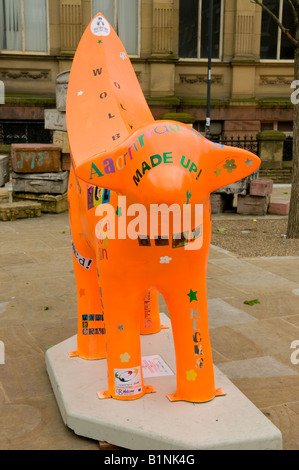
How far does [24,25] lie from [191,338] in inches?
616

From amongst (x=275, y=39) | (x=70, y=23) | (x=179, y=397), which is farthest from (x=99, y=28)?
(x=275, y=39)

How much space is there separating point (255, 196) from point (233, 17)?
8685 millimetres

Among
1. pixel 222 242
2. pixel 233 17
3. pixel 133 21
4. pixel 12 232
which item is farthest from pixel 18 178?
pixel 233 17

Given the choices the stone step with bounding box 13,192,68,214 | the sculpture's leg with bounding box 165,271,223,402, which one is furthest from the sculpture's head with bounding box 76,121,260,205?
→ the stone step with bounding box 13,192,68,214

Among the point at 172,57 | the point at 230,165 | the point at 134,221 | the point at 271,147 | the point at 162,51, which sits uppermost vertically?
the point at 162,51

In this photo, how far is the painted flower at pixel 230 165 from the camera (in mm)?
2674

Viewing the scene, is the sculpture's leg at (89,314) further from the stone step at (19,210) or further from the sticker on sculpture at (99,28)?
the stone step at (19,210)

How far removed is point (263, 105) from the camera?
56.2ft

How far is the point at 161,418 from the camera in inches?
109

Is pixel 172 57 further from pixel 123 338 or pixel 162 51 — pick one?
pixel 123 338

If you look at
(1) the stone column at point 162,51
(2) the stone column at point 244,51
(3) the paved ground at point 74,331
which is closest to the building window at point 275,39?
(2) the stone column at point 244,51

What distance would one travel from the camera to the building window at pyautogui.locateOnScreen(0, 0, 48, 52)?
16141mm

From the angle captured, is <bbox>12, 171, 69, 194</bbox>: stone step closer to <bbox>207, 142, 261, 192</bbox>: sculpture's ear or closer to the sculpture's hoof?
the sculpture's hoof
